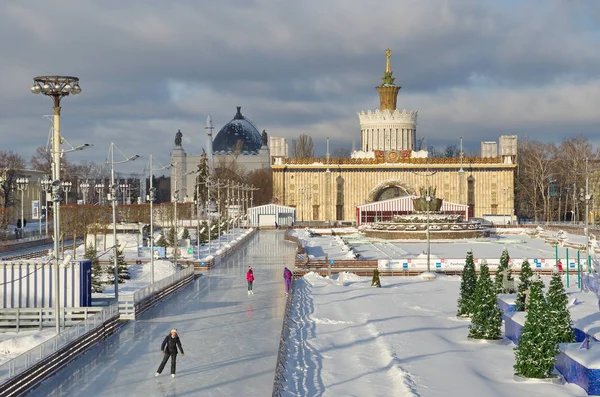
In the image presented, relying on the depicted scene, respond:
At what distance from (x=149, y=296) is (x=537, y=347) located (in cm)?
1581

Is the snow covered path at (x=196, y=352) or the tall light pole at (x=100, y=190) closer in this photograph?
the snow covered path at (x=196, y=352)

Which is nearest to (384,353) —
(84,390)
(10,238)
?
(84,390)

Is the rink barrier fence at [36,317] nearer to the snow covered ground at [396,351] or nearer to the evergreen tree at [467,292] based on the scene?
the snow covered ground at [396,351]

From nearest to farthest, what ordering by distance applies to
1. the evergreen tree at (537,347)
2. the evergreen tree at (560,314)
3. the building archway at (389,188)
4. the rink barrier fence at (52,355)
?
the rink barrier fence at (52,355) < the evergreen tree at (537,347) < the evergreen tree at (560,314) < the building archway at (389,188)

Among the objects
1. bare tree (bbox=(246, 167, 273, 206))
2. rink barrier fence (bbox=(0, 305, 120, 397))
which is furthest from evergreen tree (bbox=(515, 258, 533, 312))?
bare tree (bbox=(246, 167, 273, 206))

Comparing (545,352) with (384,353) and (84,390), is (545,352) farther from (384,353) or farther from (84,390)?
(84,390)

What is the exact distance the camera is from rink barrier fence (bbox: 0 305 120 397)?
1680 centimetres

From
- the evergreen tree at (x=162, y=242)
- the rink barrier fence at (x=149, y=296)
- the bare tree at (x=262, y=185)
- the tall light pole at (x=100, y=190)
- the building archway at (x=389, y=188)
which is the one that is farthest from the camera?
the bare tree at (x=262, y=185)

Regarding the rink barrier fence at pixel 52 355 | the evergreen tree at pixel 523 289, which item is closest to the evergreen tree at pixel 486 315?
the evergreen tree at pixel 523 289

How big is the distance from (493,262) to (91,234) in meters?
33.2

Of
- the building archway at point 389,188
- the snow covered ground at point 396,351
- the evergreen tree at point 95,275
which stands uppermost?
the building archway at point 389,188

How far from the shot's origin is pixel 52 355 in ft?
62.3

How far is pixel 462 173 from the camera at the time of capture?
10112cm

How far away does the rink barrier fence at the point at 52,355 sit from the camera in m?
16.8
